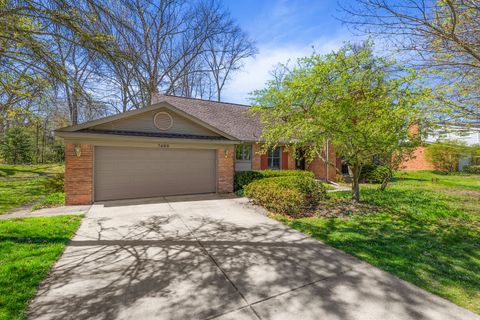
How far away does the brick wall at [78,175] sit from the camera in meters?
8.55

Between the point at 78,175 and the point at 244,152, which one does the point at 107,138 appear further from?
the point at 244,152

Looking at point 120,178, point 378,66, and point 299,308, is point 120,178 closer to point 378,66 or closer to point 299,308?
point 299,308

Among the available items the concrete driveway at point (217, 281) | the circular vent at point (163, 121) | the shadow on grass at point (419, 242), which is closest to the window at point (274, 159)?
the circular vent at point (163, 121)

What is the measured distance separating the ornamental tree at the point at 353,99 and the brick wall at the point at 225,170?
402cm

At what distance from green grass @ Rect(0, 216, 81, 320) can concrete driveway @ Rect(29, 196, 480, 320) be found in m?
0.18

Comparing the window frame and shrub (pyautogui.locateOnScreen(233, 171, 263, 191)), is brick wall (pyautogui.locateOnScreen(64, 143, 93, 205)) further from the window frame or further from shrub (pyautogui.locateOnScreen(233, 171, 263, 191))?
the window frame

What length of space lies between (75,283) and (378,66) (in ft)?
30.0

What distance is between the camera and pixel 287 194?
809 cm

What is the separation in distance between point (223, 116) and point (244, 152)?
344 centimetres

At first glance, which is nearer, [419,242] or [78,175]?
[419,242]

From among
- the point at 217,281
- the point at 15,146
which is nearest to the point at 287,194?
the point at 217,281

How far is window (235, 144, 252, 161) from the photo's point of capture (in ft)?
47.7

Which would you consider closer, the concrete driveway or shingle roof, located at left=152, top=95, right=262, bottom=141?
the concrete driveway

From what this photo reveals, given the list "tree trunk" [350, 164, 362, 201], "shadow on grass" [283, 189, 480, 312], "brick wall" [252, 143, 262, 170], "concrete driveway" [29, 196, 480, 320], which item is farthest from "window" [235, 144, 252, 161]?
"concrete driveway" [29, 196, 480, 320]
